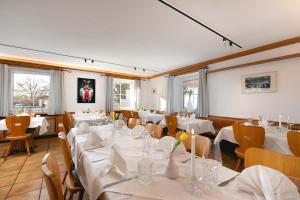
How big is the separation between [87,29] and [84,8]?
627 millimetres

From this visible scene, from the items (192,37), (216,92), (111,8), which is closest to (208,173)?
(111,8)

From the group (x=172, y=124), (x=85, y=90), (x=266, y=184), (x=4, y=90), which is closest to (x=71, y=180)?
(x=266, y=184)

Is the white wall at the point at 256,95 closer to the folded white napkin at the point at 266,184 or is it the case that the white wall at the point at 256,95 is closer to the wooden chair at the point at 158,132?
the wooden chair at the point at 158,132

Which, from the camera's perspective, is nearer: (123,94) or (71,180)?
(71,180)

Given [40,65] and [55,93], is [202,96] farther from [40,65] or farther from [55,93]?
[40,65]

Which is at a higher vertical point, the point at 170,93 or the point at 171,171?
the point at 170,93

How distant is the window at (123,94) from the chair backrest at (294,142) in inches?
229

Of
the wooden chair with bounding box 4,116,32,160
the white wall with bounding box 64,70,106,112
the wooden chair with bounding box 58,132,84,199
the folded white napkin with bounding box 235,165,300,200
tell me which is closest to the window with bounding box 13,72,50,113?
the white wall with bounding box 64,70,106,112

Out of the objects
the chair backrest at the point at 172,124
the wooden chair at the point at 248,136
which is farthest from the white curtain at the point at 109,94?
the wooden chair at the point at 248,136

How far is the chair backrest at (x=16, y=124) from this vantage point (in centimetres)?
310

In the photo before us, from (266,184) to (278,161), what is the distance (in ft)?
1.26

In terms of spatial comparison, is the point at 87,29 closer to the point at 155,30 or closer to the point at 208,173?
the point at 155,30

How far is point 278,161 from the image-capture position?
1018 millimetres

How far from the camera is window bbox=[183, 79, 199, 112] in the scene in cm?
527
